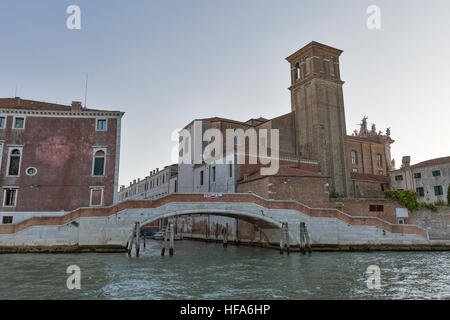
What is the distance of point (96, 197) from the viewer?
893 inches

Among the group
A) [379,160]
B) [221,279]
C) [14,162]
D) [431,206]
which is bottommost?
[221,279]

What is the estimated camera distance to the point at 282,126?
35.4 metres

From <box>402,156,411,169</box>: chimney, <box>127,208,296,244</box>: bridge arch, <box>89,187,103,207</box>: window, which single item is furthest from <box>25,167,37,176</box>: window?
<box>402,156,411,169</box>: chimney

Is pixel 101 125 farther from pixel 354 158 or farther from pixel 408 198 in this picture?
pixel 354 158

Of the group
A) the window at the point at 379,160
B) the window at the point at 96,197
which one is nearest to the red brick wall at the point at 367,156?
the window at the point at 379,160

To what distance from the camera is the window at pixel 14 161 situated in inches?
884

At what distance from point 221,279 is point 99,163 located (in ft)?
47.9

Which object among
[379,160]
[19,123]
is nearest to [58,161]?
[19,123]

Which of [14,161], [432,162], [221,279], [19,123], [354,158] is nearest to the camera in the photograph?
[221,279]

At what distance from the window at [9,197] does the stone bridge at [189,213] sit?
2.73 meters

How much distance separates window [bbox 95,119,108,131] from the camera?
23.8m

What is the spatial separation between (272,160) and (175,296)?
21213mm

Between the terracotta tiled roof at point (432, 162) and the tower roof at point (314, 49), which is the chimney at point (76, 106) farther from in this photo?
the terracotta tiled roof at point (432, 162)
